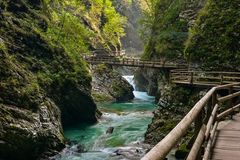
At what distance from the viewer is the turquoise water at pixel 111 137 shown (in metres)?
19.5

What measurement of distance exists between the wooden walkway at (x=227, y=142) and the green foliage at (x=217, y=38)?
1550 cm

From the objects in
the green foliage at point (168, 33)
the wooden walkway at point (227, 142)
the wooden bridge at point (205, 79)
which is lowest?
the wooden walkway at point (227, 142)

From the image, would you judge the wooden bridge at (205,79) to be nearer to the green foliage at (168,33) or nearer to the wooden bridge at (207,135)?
the wooden bridge at (207,135)

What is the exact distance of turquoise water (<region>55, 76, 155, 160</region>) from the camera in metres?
19.5

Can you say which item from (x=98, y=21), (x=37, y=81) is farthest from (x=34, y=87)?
(x=98, y=21)

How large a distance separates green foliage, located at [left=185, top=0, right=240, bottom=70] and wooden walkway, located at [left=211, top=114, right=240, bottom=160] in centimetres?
1550

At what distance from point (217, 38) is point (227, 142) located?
67.0 feet

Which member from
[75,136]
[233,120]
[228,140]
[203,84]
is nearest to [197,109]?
[228,140]

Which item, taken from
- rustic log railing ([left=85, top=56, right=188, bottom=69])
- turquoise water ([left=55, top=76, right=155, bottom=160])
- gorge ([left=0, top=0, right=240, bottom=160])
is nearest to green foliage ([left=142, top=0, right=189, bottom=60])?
gorge ([left=0, top=0, right=240, bottom=160])

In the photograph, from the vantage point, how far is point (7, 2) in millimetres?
26703

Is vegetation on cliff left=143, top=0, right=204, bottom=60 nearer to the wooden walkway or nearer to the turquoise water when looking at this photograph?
the turquoise water

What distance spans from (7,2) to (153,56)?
2594 centimetres

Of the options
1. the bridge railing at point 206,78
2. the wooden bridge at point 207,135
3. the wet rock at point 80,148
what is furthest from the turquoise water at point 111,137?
the wooden bridge at point 207,135

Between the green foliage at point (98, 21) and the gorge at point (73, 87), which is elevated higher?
the green foliage at point (98, 21)
